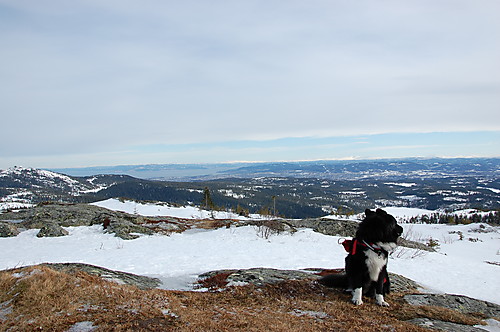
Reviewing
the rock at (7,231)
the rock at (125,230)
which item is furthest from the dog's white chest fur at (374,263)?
the rock at (7,231)

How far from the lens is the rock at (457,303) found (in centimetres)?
623

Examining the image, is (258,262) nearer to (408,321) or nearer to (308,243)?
(308,243)

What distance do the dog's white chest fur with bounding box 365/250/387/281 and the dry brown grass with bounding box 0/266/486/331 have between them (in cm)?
64

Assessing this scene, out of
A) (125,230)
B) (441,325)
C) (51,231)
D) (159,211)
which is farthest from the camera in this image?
(159,211)

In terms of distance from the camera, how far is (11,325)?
12.5ft

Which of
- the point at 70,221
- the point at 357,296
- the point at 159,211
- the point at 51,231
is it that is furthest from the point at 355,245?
the point at 159,211

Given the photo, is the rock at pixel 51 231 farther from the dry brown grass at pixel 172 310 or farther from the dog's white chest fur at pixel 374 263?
the dog's white chest fur at pixel 374 263

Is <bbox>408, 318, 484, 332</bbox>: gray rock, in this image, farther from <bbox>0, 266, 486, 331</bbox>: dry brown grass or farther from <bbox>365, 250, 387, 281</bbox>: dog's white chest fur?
<bbox>365, 250, 387, 281</bbox>: dog's white chest fur

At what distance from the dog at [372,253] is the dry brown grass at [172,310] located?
1.18 ft

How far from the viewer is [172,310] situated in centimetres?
464

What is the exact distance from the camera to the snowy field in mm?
12492

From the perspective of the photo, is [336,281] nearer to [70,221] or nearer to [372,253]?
[372,253]

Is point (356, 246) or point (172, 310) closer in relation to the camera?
point (172, 310)

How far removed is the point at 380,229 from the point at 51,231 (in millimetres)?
23042
